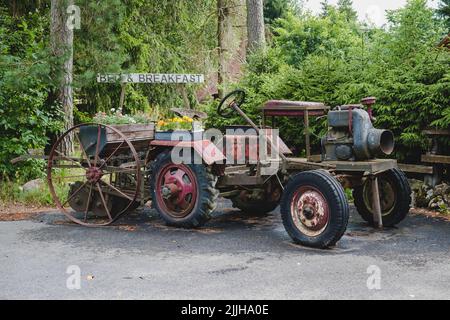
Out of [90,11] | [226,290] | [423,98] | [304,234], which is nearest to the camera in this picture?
[226,290]

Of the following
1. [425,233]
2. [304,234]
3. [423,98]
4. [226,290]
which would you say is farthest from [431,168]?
[226,290]

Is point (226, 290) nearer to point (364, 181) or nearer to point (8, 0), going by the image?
point (364, 181)

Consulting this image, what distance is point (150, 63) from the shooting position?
1666cm

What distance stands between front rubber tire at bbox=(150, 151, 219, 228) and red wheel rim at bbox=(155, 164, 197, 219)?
0.06 feet

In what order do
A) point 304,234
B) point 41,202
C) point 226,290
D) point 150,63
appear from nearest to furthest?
point 226,290 → point 304,234 → point 41,202 → point 150,63

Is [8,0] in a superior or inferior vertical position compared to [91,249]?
superior

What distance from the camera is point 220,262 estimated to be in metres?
5.76

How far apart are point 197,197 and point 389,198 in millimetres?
2510

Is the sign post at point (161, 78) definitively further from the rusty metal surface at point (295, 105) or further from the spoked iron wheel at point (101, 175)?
the rusty metal surface at point (295, 105)

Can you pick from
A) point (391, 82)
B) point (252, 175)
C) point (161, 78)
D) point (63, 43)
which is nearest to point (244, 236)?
point (252, 175)

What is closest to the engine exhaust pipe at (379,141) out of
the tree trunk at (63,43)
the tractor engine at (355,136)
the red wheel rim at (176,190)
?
the tractor engine at (355,136)
